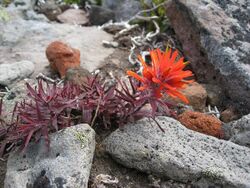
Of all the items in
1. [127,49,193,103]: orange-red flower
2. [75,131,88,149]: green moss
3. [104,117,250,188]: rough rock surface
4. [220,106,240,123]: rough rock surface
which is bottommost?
[220,106,240,123]: rough rock surface

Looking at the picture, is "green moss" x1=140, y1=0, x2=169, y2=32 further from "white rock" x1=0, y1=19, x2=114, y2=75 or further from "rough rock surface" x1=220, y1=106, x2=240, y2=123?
"rough rock surface" x1=220, y1=106, x2=240, y2=123

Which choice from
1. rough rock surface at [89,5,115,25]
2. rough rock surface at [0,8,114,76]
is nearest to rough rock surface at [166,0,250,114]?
rough rock surface at [0,8,114,76]

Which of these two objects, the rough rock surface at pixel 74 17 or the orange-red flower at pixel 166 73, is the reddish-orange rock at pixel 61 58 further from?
the orange-red flower at pixel 166 73

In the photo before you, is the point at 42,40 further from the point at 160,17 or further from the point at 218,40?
the point at 218,40

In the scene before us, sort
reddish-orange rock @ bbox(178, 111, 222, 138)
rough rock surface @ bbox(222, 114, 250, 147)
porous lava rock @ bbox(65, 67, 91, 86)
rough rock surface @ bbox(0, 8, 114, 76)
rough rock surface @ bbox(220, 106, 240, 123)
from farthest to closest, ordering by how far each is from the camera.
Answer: rough rock surface @ bbox(0, 8, 114, 76) → rough rock surface @ bbox(220, 106, 240, 123) → porous lava rock @ bbox(65, 67, 91, 86) → reddish-orange rock @ bbox(178, 111, 222, 138) → rough rock surface @ bbox(222, 114, 250, 147)

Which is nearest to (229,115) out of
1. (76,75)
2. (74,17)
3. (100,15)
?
(76,75)

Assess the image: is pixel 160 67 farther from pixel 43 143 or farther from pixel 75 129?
pixel 43 143

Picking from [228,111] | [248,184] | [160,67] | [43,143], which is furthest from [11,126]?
[228,111]

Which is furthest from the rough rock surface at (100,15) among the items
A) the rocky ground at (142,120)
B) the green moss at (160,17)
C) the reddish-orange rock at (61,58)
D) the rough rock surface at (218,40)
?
the reddish-orange rock at (61,58)
